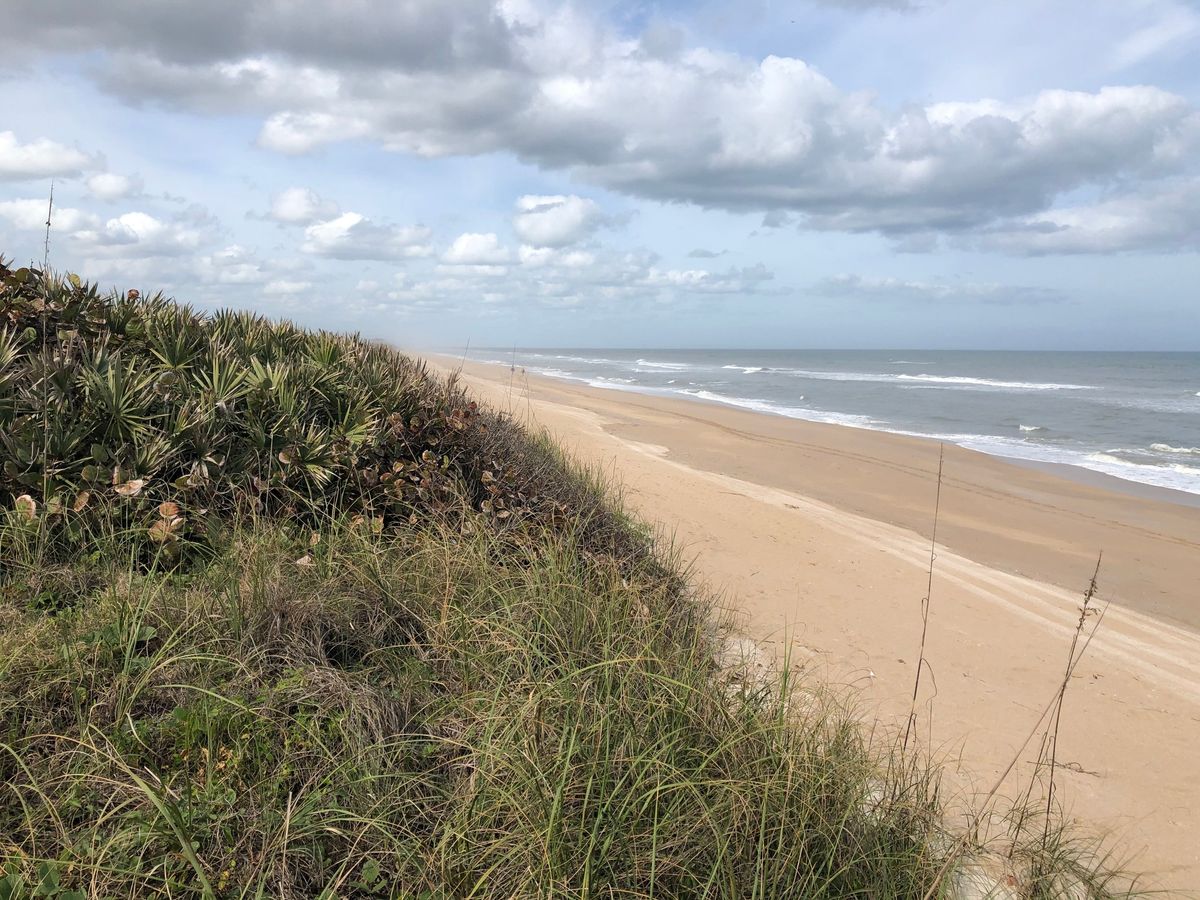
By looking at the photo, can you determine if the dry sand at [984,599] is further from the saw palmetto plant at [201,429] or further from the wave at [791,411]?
the wave at [791,411]

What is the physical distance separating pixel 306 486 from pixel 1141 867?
510cm

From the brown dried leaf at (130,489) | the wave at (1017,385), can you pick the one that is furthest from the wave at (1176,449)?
the wave at (1017,385)

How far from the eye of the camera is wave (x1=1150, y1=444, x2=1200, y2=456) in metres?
21.0

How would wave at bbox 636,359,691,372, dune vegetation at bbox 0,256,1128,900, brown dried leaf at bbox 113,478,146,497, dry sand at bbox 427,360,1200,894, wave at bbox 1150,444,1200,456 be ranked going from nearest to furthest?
dune vegetation at bbox 0,256,1128,900, brown dried leaf at bbox 113,478,146,497, dry sand at bbox 427,360,1200,894, wave at bbox 1150,444,1200,456, wave at bbox 636,359,691,372

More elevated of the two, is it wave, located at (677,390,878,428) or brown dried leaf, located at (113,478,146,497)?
wave, located at (677,390,878,428)

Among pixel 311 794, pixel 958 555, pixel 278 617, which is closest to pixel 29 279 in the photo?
pixel 278 617

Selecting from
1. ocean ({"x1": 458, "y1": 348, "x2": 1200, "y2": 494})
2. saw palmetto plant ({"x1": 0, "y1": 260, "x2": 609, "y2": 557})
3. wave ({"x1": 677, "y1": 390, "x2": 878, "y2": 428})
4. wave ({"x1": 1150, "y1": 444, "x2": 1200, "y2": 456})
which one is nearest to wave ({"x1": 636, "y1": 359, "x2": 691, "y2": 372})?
ocean ({"x1": 458, "y1": 348, "x2": 1200, "y2": 494})

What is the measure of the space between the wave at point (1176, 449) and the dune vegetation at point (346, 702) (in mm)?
21348

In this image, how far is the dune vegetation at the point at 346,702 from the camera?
2.35 m

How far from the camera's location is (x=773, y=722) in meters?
3.01

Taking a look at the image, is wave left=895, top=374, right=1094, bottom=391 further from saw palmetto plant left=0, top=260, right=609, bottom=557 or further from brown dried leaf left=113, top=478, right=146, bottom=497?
brown dried leaf left=113, top=478, right=146, bottom=497

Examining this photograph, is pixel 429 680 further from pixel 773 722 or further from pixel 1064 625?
pixel 1064 625

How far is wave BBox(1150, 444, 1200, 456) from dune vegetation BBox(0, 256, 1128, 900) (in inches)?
840

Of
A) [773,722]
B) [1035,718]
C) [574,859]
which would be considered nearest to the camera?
[574,859]
